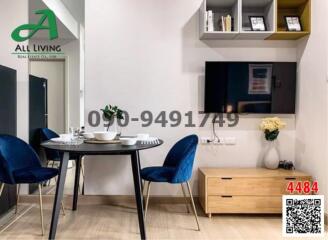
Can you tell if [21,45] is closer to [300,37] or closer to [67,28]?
[67,28]

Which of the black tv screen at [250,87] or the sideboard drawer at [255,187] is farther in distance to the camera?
the black tv screen at [250,87]

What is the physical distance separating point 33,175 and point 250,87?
247 centimetres

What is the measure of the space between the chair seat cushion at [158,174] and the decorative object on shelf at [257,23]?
182 centimetres

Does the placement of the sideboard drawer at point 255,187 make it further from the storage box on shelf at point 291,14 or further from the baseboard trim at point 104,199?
the storage box on shelf at point 291,14

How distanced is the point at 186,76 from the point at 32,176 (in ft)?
6.55

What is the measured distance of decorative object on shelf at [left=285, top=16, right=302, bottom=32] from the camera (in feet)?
11.4

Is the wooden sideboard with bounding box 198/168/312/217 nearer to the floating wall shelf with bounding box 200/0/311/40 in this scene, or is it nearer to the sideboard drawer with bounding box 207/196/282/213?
the sideboard drawer with bounding box 207/196/282/213

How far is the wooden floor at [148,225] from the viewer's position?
285 centimetres

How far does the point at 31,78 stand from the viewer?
149 inches

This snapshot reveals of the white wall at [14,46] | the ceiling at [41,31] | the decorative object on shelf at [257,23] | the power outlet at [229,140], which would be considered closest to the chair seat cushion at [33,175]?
the white wall at [14,46]

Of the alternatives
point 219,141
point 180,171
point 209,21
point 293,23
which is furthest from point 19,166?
point 293,23

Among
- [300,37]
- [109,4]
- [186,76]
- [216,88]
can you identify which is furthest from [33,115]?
[300,37]

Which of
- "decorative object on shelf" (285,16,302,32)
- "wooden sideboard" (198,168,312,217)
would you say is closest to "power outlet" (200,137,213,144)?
"wooden sideboard" (198,168,312,217)

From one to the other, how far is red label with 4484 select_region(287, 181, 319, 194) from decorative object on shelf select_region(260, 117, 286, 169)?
13.8 inches
